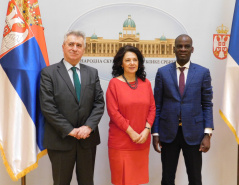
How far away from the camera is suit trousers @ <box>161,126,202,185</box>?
206 centimetres

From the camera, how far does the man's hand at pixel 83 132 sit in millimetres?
1859

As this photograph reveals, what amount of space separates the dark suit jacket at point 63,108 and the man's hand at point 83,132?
0.04 meters

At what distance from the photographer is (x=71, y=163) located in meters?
1.95

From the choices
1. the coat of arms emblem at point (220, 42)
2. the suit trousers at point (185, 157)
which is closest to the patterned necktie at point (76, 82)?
the suit trousers at point (185, 157)

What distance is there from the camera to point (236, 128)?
2.30 meters

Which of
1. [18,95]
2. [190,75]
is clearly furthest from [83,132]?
[190,75]

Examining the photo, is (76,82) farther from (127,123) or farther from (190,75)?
(190,75)

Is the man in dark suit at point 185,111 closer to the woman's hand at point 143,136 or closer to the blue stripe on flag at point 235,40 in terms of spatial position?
the woman's hand at point 143,136

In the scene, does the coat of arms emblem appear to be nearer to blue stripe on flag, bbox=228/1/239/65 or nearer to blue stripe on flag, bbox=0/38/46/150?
blue stripe on flag, bbox=228/1/239/65

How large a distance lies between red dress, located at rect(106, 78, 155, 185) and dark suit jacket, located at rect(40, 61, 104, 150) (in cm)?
18

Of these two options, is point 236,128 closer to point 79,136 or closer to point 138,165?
point 138,165

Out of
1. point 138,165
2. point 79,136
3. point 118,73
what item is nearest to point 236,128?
point 138,165

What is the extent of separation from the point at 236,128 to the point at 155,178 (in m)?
1.08

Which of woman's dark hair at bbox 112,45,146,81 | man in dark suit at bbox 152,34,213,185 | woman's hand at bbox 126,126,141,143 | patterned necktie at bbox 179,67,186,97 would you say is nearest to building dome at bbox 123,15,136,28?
woman's dark hair at bbox 112,45,146,81
